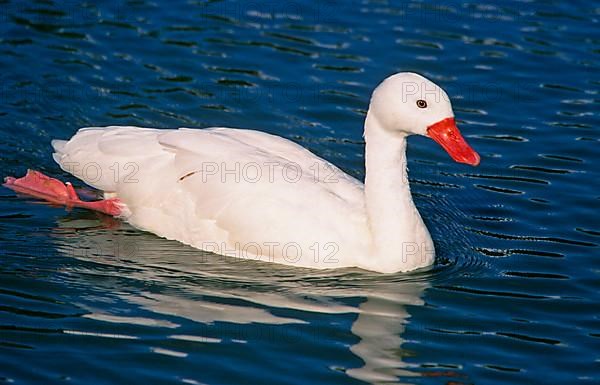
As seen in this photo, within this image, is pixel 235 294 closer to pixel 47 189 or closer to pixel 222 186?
pixel 222 186

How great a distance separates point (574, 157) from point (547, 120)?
95cm

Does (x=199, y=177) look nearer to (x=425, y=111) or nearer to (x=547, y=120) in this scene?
(x=425, y=111)

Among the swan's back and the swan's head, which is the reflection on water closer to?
the swan's back

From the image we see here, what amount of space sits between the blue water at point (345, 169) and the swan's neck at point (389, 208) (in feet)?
0.53

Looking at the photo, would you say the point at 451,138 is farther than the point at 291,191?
No

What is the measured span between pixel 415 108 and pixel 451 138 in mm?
405

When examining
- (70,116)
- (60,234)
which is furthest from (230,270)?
(70,116)

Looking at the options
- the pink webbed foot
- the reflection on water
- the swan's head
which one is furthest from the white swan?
the pink webbed foot

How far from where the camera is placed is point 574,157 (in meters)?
12.2

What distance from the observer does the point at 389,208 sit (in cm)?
970

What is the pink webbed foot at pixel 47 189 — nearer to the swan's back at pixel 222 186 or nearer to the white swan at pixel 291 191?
the swan's back at pixel 222 186

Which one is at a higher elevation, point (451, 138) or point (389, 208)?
point (451, 138)

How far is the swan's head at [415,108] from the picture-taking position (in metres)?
9.24

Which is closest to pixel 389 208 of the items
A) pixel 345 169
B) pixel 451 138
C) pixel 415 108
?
pixel 451 138
